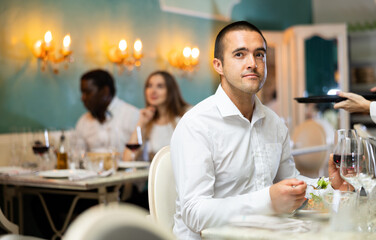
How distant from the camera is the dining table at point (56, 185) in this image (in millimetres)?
3404

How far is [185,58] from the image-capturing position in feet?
21.4

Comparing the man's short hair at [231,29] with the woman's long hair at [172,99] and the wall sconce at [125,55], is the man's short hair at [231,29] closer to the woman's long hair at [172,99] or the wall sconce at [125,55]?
the wall sconce at [125,55]

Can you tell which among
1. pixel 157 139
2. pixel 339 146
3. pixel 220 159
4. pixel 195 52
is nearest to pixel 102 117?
pixel 157 139

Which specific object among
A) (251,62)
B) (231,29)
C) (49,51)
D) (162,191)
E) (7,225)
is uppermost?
(49,51)

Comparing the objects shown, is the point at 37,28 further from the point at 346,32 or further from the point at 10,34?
the point at 346,32

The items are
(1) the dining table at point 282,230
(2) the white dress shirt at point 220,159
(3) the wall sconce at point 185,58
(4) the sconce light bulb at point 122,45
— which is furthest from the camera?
(3) the wall sconce at point 185,58

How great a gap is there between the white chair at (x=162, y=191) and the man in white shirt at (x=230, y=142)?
0.06 meters

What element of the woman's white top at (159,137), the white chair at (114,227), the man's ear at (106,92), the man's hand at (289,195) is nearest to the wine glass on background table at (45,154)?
the man's ear at (106,92)

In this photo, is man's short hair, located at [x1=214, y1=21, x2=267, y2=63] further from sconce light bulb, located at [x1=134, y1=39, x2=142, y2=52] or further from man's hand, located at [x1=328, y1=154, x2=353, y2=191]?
sconce light bulb, located at [x1=134, y1=39, x2=142, y2=52]

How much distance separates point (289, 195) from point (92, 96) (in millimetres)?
4060

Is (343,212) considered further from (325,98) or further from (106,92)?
(106,92)

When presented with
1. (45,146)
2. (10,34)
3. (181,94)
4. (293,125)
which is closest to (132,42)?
(181,94)

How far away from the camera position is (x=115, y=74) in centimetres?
565

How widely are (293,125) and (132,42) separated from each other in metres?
3.12
